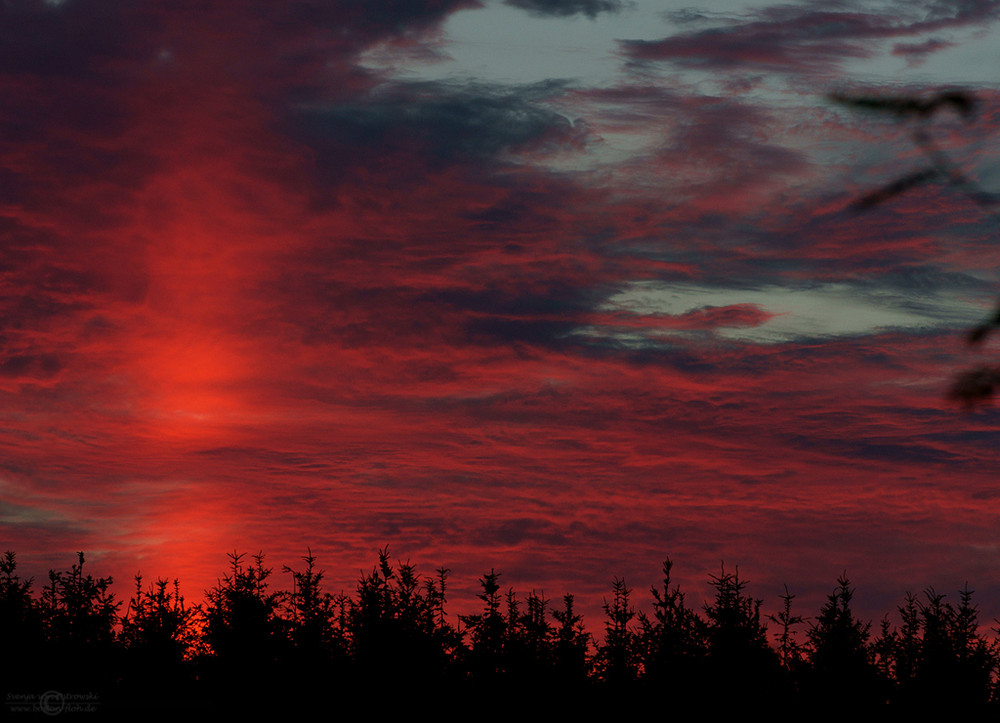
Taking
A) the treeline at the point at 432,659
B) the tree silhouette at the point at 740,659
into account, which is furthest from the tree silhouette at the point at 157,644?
the tree silhouette at the point at 740,659

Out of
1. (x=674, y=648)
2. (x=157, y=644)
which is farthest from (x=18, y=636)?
(x=674, y=648)

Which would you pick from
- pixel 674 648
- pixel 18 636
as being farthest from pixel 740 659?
pixel 18 636

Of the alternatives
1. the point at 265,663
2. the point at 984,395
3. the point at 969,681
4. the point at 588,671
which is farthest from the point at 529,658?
the point at 984,395

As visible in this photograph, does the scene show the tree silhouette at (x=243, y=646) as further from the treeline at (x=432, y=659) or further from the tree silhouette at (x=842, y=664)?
the tree silhouette at (x=842, y=664)

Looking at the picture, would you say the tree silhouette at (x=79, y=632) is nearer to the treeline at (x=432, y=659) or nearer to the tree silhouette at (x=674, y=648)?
the treeline at (x=432, y=659)

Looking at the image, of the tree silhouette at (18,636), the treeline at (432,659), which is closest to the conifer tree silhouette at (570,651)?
the treeline at (432,659)

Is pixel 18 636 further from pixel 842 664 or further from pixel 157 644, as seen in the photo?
pixel 842 664

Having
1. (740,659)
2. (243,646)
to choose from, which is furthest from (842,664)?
(243,646)

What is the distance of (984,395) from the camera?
15.6ft

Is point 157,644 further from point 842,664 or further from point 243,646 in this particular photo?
point 842,664

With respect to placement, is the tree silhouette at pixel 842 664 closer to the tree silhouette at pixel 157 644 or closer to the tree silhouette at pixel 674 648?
the tree silhouette at pixel 674 648

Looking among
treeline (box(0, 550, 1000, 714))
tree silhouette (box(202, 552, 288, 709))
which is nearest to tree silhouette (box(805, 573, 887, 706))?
treeline (box(0, 550, 1000, 714))

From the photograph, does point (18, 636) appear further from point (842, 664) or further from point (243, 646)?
point (842, 664)

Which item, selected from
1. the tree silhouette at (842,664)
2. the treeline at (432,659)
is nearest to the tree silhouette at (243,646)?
the treeline at (432,659)
